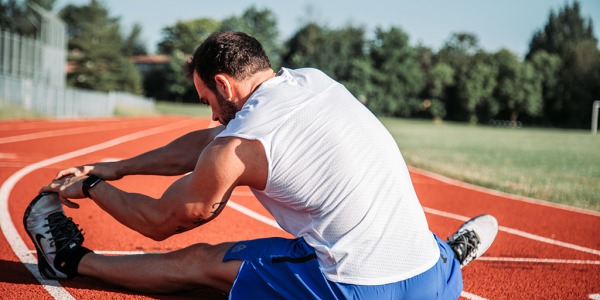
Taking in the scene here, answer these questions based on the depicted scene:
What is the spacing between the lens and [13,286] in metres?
3.46

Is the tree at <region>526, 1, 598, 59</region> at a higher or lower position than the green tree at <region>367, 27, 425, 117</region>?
higher

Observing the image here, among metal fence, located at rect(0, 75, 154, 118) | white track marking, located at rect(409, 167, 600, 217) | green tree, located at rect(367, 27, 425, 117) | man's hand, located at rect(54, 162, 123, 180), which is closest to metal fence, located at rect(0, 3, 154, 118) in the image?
metal fence, located at rect(0, 75, 154, 118)

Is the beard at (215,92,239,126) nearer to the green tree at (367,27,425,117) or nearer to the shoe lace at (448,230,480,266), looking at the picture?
the shoe lace at (448,230,480,266)

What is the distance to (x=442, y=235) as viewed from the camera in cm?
593

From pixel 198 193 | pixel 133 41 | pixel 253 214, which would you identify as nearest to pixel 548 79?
pixel 133 41

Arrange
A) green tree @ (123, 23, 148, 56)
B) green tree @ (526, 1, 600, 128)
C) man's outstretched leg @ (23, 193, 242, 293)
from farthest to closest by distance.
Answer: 1. green tree @ (123, 23, 148, 56)
2. green tree @ (526, 1, 600, 128)
3. man's outstretched leg @ (23, 193, 242, 293)

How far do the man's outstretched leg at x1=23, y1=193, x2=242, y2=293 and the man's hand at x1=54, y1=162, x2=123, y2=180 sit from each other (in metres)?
0.21

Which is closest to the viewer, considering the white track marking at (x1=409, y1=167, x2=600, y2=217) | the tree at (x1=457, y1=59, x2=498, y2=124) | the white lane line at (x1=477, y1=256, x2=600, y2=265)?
the white lane line at (x1=477, y1=256, x2=600, y2=265)

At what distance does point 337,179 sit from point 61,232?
1.85 metres

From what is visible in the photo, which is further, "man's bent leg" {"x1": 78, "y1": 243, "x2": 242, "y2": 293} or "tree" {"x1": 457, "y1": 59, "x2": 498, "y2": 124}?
"tree" {"x1": 457, "y1": 59, "x2": 498, "y2": 124}

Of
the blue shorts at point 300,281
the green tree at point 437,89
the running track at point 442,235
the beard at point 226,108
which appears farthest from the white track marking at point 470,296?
the green tree at point 437,89

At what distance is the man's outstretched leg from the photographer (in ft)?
10.4

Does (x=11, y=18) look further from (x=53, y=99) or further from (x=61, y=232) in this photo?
(x=61, y=232)

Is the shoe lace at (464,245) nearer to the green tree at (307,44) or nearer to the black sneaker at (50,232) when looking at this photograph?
the black sneaker at (50,232)
